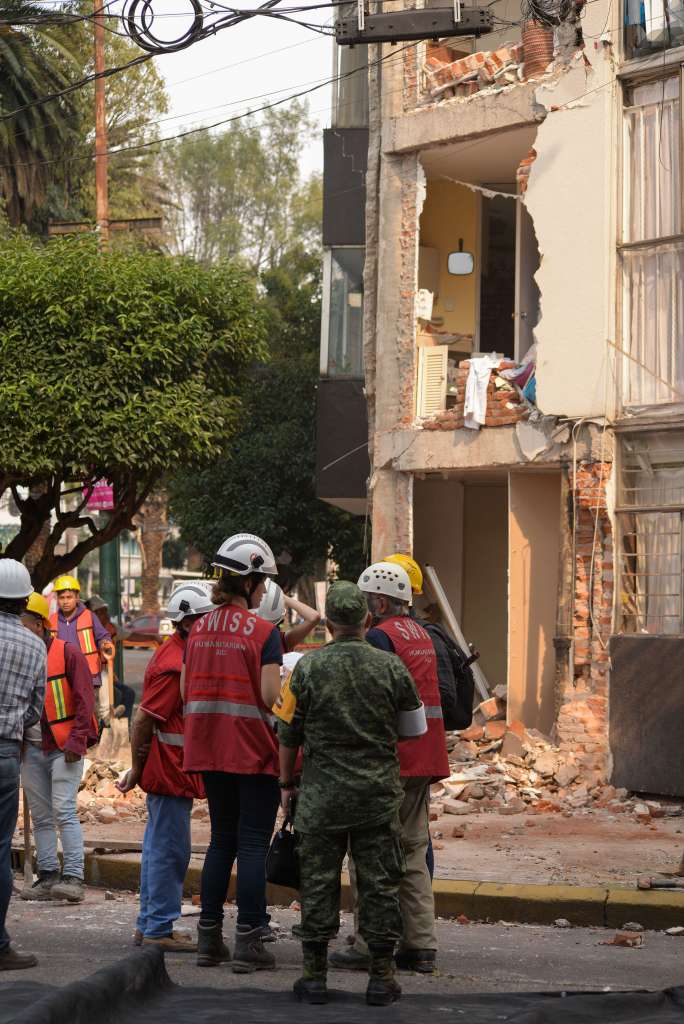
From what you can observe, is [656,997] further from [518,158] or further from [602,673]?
[518,158]

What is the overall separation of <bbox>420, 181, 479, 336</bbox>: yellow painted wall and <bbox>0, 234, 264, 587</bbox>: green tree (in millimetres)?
3845

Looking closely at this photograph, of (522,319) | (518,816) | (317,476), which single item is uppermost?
(522,319)

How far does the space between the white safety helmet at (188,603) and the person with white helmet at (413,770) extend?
0.88 metres

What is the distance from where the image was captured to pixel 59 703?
8914 millimetres

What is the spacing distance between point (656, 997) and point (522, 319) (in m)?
11.8

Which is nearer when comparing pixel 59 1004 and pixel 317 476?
pixel 59 1004

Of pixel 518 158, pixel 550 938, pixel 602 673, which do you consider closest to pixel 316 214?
pixel 518 158

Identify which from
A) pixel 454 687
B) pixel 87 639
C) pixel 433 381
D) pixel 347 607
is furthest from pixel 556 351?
pixel 347 607

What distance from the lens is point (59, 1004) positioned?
4.94 metres

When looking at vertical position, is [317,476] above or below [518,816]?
above

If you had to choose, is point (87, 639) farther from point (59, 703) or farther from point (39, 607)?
point (39, 607)

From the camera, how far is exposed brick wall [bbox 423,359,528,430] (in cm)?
1605

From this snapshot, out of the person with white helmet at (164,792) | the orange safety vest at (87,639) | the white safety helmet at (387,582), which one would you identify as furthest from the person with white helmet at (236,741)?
the orange safety vest at (87,639)

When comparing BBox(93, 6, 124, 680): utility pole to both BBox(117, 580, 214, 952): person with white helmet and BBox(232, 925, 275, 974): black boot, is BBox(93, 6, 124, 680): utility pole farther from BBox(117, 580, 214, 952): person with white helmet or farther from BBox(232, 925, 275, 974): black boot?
BBox(232, 925, 275, 974): black boot
